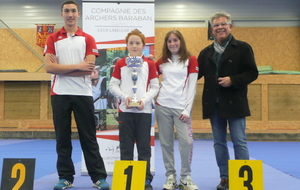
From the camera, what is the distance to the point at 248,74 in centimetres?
316

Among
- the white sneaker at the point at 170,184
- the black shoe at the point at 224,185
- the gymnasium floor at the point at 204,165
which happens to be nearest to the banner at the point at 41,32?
the gymnasium floor at the point at 204,165

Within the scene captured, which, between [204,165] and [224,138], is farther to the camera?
[204,165]

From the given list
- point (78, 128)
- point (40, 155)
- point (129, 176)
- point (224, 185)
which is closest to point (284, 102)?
point (40, 155)

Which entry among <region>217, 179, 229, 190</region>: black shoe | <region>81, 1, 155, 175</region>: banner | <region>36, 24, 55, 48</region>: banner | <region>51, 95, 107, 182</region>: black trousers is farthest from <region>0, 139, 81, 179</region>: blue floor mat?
<region>36, 24, 55, 48</region>: banner

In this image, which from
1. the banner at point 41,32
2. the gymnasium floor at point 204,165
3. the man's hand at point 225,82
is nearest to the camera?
the man's hand at point 225,82

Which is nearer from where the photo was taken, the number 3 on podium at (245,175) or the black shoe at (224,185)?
the number 3 on podium at (245,175)

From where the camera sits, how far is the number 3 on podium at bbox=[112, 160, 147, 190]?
108 inches

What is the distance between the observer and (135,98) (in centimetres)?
314

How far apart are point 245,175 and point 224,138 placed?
24.0 inches

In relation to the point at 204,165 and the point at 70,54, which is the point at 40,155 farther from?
the point at 70,54

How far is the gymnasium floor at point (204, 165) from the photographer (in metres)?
3.54

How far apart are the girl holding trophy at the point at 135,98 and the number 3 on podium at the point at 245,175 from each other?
29.9 inches

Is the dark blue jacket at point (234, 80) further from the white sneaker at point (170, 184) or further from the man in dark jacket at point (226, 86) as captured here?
the white sneaker at point (170, 184)

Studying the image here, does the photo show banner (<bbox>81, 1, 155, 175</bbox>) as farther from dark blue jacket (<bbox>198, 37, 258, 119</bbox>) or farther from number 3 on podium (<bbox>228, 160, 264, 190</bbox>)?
number 3 on podium (<bbox>228, 160, 264, 190</bbox>)
